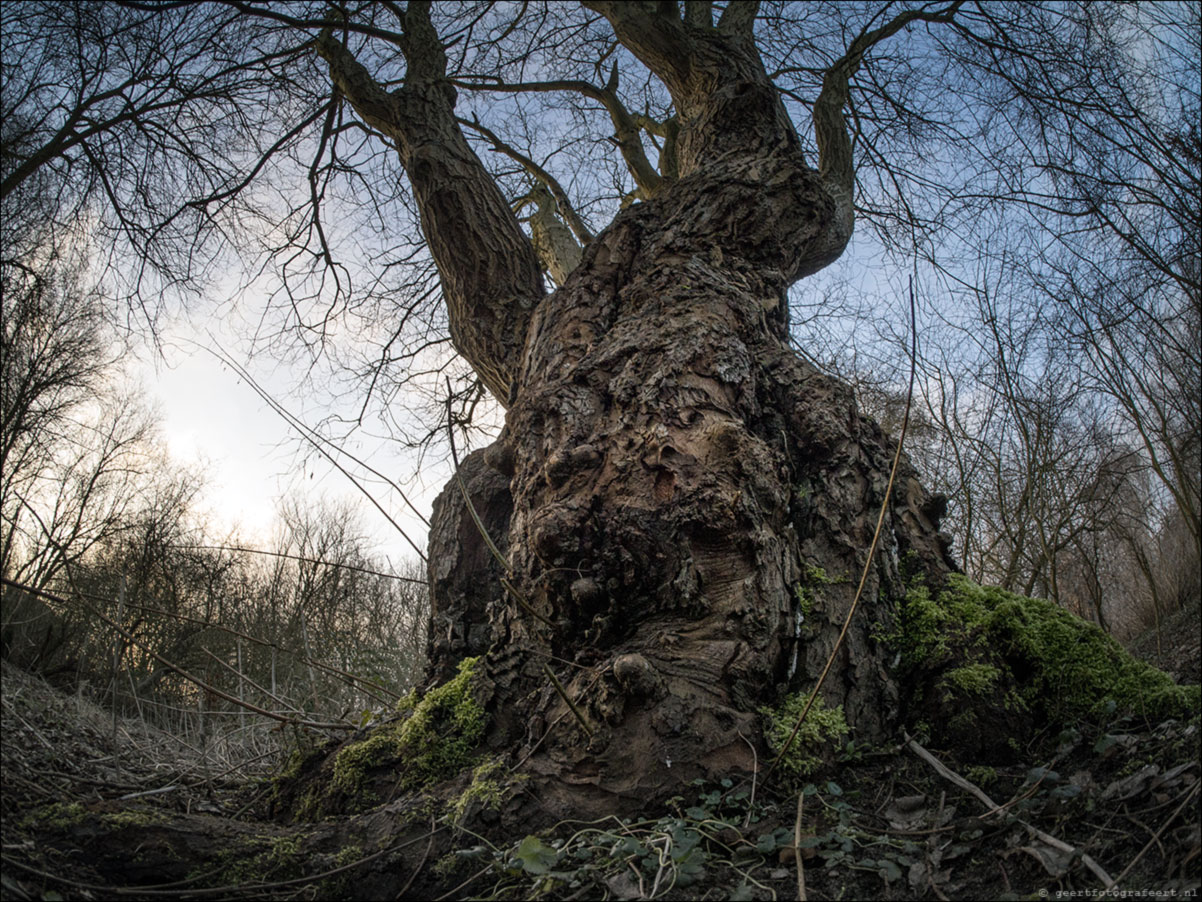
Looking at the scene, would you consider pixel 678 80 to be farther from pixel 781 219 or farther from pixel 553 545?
pixel 553 545

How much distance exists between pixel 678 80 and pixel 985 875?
5.01 meters

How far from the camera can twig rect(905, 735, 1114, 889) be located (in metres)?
1.35

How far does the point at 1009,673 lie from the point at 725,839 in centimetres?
119

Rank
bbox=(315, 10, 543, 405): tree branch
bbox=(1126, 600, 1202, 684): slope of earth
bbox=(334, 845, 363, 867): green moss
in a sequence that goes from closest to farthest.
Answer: bbox=(334, 845, 363, 867): green moss < bbox=(1126, 600, 1202, 684): slope of earth < bbox=(315, 10, 543, 405): tree branch

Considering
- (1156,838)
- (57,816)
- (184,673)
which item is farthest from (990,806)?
(57,816)

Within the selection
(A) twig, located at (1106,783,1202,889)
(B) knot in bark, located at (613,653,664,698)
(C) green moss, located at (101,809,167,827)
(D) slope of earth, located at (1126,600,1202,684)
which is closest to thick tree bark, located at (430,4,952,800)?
(B) knot in bark, located at (613,653,664,698)

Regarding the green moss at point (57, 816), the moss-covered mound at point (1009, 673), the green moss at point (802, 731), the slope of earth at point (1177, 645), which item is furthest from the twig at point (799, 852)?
the slope of earth at point (1177, 645)

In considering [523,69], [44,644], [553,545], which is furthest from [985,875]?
[44,644]

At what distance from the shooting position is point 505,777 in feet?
6.66

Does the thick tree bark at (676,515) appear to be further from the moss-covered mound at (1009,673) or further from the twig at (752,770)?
the moss-covered mound at (1009,673)

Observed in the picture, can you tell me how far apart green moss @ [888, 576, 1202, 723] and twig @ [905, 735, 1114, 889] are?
27 centimetres

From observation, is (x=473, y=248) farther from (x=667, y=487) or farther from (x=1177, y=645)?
(x=1177, y=645)

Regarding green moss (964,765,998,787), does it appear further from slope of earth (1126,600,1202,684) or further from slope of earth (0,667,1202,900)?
slope of earth (1126,600,1202,684)

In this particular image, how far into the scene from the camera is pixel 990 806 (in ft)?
5.62
